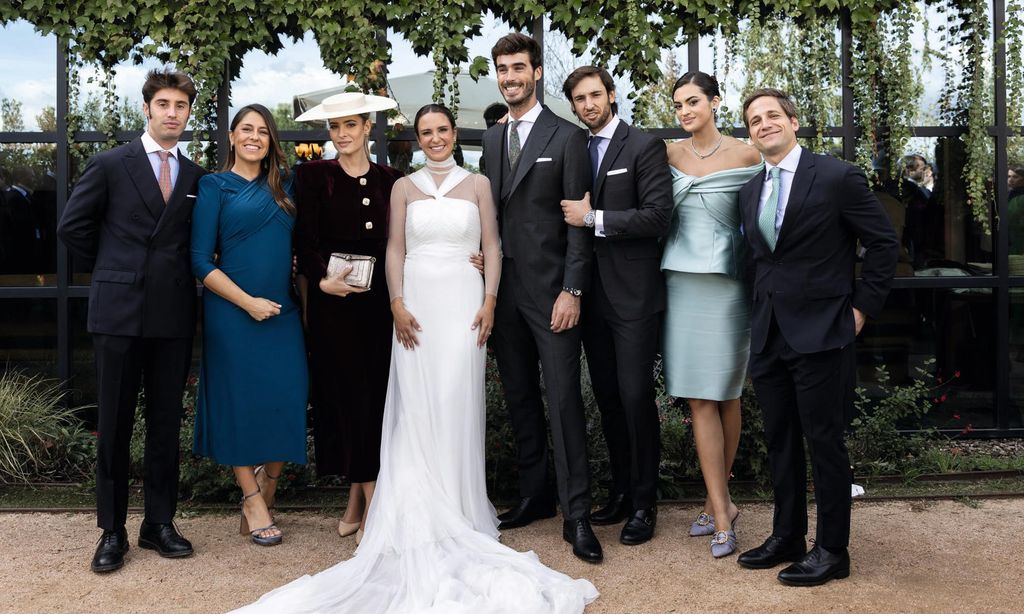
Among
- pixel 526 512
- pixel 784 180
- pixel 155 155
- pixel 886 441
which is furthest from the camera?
pixel 886 441

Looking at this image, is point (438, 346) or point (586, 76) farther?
point (438, 346)

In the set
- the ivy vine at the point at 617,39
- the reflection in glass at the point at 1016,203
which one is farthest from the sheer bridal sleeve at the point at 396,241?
the reflection in glass at the point at 1016,203

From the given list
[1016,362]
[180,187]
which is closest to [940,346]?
[1016,362]

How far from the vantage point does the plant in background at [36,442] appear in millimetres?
4984

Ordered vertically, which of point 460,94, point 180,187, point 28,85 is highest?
point 28,85

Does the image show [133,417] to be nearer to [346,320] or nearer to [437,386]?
[346,320]

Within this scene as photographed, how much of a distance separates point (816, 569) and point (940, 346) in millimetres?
3220

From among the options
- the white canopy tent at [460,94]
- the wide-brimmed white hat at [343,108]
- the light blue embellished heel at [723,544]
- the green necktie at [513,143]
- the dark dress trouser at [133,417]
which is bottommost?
the light blue embellished heel at [723,544]

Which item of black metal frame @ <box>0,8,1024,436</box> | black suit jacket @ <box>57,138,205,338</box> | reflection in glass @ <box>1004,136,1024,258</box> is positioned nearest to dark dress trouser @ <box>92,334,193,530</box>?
black suit jacket @ <box>57,138,205,338</box>

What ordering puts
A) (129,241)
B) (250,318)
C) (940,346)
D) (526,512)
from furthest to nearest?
1. (940,346)
2. (526,512)
3. (250,318)
4. (129,241)

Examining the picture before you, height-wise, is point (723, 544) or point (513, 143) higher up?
point (513, 143)

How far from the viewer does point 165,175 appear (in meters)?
3.75

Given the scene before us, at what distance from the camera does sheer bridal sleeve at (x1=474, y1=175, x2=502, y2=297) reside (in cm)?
391

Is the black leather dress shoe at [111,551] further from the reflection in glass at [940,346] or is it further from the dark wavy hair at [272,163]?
the reflection in glass at [940,346]
